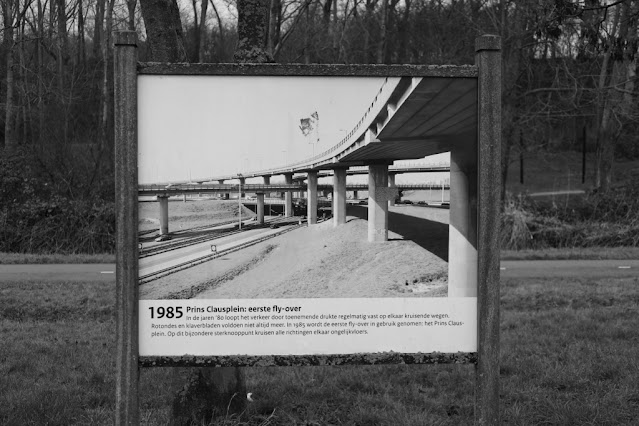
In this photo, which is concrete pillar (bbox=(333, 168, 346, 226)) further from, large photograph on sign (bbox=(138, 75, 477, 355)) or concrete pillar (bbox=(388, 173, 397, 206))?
concrete pillar (bbox=(388, 173, 397, 206))

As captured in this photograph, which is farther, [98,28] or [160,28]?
[98,28]

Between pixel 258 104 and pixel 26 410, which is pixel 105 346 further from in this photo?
pixel 258 104

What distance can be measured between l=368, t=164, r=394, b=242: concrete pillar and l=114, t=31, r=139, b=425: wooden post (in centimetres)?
134

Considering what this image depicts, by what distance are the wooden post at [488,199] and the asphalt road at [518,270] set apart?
9.16 metres

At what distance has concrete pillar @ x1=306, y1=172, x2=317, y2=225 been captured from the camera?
401 centimetres

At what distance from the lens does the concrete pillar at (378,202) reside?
399 cm

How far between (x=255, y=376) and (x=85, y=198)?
643 inches

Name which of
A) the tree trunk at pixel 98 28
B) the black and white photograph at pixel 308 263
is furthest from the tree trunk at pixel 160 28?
the tree trunk at pixel 98 28

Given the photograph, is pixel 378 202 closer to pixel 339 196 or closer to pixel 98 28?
pixel 339 196

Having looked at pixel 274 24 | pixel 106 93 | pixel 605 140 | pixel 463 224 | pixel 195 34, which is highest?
pixel 195 34

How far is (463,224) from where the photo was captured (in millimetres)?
3723

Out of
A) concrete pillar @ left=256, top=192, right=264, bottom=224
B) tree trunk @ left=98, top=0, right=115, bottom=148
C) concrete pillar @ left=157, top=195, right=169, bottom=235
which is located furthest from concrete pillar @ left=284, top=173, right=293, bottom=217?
tree trunk @ left=98, top=0, right=115, bottom=148

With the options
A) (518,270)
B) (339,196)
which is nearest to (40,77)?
(518,270)

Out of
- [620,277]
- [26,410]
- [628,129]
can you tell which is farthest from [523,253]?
[628,129]
